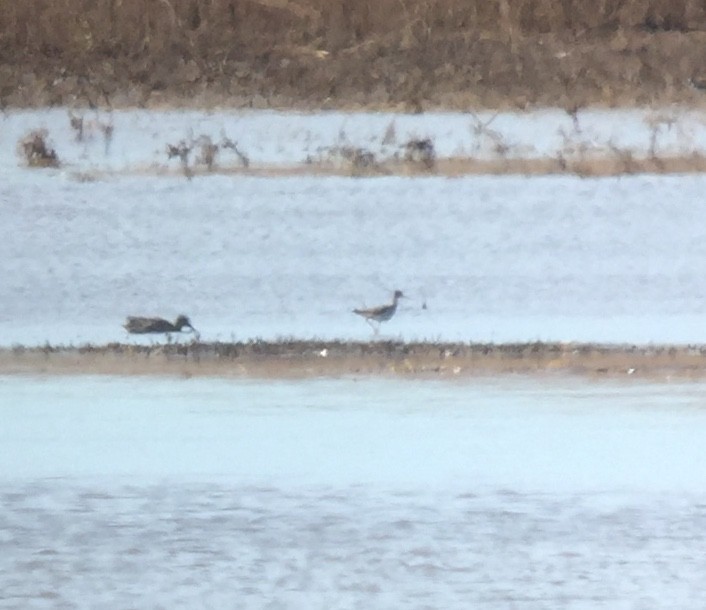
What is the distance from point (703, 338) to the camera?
2.76m

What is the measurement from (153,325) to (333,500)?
40cm

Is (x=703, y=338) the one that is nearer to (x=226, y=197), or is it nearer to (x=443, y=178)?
(x=443, y=178)

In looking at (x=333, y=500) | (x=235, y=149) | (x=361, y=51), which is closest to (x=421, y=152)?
(x=361, y=51)

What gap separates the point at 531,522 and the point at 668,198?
0.56 m

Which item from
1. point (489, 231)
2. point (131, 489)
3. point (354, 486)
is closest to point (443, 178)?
point (489, 231)

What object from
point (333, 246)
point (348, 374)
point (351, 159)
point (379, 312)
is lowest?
point (348, 374)

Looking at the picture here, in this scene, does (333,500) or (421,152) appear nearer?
(333,500)

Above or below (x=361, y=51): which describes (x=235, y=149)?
below

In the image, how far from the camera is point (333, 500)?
2732 millimetres

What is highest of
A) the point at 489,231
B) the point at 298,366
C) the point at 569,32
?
the point at 569,32

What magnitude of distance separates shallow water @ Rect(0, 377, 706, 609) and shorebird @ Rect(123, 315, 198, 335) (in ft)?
0.32

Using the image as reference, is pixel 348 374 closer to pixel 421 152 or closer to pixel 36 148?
pixel 421 152

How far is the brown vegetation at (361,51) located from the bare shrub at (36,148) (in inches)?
3.5

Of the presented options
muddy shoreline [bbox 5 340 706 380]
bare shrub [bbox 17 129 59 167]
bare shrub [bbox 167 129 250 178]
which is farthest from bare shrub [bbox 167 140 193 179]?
muddy shoreline [bbox 5 340 706 380]
